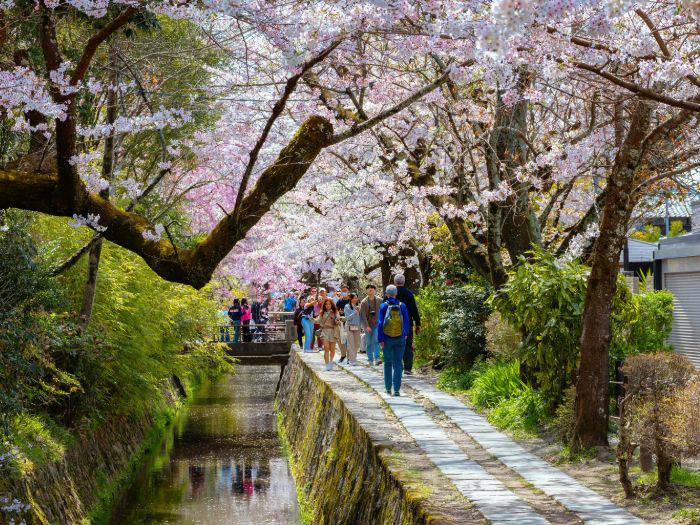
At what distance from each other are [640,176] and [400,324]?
5.20 metres

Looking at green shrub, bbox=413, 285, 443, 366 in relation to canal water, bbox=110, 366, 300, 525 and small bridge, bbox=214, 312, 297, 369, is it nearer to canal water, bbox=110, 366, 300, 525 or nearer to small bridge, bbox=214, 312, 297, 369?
canal water, bbox=110, 366, 300, 525

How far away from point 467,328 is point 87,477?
7359mm

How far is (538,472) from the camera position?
32.0 feet

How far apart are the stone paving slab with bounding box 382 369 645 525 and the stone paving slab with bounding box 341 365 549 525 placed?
0.38 meters

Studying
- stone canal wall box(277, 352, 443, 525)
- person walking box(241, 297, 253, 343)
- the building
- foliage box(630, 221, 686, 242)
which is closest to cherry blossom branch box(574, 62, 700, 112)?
stone canal wall box(277, 352, 443, 525)

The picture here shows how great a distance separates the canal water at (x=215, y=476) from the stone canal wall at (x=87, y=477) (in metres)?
0.36

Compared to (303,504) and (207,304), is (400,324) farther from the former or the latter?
(207,304)

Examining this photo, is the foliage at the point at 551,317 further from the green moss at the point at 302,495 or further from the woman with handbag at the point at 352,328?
the woman with handbag at the point at 352,328

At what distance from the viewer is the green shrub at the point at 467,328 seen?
57.8 ft

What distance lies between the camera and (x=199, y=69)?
58.7 feet

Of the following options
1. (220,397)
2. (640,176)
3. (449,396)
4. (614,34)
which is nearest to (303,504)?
(449,396)

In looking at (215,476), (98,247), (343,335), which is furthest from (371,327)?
(98,247)

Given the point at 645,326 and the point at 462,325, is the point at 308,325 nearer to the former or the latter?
the point at 462,325

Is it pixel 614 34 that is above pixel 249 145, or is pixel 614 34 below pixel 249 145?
below
